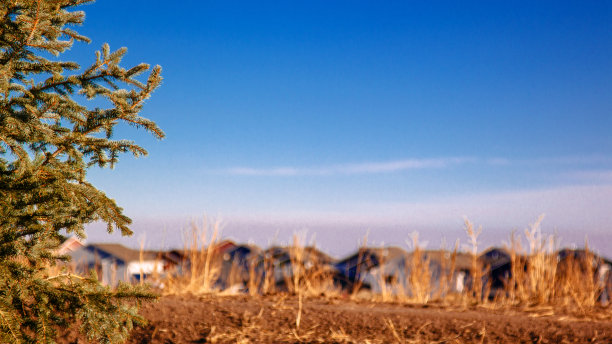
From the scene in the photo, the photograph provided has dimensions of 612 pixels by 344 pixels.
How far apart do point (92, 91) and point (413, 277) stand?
417 cm

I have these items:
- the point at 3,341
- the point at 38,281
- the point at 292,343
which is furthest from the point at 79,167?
the point at 292,343

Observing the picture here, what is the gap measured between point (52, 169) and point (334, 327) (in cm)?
240

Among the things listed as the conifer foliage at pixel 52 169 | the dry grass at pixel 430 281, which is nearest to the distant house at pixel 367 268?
the dry grass at pixel 430 281

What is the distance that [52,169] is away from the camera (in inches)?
113

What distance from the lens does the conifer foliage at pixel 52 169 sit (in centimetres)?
290

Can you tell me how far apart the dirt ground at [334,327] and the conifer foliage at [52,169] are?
2.66 feet

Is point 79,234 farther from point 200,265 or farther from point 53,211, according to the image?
point 200,265

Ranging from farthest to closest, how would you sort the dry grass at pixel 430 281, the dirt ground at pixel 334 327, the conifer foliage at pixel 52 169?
1. the dry grass at pixel 430 281
2. the dirt ground at pixel 334 327
3. the conifer foliage at pixel 52 169

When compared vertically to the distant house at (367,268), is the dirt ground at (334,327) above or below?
below

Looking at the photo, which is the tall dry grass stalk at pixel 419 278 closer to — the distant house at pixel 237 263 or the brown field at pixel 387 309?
the brown field at pixel 387 309

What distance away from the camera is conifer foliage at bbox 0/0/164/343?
114 inches

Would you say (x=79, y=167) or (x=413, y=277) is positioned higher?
(x=79, y=167)

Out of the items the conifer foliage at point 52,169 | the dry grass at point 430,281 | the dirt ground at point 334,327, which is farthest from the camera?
the dry grass at point 430,281

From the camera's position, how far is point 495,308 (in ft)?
18.4
